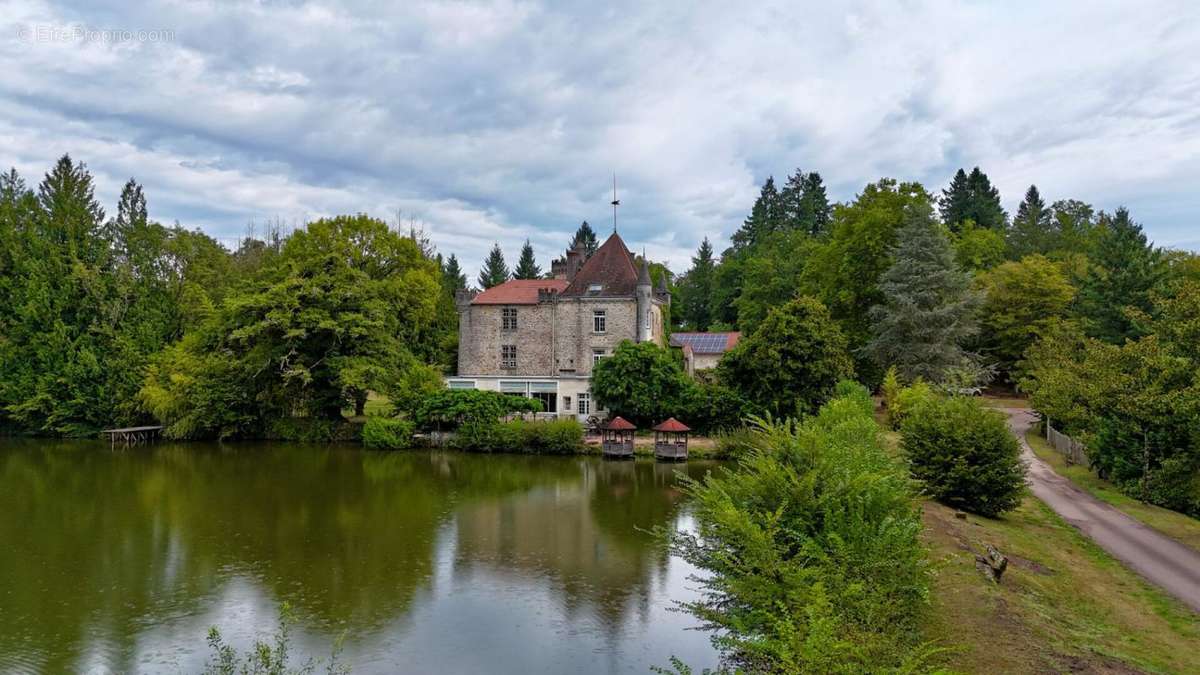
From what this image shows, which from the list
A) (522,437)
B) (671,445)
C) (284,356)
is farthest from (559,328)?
(284,356)

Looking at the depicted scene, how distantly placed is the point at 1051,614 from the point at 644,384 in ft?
76.8

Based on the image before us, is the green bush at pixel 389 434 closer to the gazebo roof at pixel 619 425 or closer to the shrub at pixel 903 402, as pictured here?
the gazebo roof at pixel 619 425

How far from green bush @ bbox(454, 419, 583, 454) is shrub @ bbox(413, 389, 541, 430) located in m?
0.45

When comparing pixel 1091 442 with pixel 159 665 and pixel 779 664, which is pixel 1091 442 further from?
pixel 159 665

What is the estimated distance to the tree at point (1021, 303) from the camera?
126 ft

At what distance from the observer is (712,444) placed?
30906mm

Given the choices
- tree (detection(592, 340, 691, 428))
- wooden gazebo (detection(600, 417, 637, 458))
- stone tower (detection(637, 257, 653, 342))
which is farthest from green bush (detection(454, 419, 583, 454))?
stone tower (detection(637, 257, 653, 342))

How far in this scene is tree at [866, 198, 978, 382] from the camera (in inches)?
1344

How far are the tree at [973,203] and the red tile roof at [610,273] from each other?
36250 millimetres

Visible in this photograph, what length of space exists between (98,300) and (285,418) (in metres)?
11.8

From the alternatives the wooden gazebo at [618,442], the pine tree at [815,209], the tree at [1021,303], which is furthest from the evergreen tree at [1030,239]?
the wooden gazebo at [618,442]

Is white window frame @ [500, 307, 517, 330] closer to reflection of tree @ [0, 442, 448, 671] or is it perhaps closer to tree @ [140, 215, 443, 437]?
tree @ [140, 215, 443, 437]

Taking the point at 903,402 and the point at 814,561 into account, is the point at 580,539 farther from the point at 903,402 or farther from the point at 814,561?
the point at 903,402

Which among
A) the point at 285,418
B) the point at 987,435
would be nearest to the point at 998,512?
the point at 987,435
